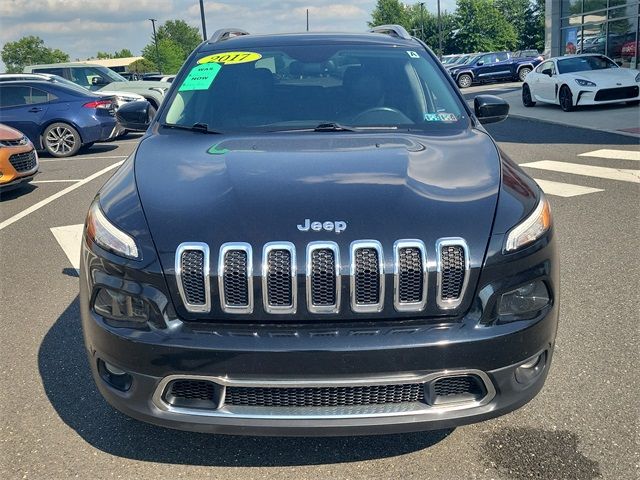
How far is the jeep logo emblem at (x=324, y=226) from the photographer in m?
2.32

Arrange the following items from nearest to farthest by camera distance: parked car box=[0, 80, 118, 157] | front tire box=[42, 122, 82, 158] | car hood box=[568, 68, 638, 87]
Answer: parked car box=[0, 80, 118, 157], front tire box=[42, 122, 82, 158], car hood box=[568, 68, 638, 87]

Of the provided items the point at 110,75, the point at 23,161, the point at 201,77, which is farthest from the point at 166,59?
the point at 201,77

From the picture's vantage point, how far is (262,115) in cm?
365

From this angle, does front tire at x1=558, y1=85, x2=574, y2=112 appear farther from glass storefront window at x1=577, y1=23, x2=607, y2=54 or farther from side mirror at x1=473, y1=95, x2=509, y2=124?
side mirror at x1=473, y1=95, x2=509, y2=124

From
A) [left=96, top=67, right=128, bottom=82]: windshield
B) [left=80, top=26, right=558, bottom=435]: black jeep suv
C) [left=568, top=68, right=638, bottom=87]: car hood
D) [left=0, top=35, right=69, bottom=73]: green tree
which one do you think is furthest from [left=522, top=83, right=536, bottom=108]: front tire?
[left=0, top=35, right=69, bottom=73]: green tree

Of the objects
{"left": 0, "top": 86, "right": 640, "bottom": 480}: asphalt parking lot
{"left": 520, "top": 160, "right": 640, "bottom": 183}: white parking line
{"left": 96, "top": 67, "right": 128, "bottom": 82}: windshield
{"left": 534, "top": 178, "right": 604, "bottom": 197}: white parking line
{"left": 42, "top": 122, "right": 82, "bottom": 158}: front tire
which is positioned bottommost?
{"left": 0, "top": 86, "right": 640, "bottom": 480}: asphalt parking lot

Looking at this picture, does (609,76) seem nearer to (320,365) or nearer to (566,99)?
(566,99)

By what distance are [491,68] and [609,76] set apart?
64.9 ft

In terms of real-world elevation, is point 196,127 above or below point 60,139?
above

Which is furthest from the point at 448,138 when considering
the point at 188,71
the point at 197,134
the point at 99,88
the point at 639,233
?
the point at 99,88

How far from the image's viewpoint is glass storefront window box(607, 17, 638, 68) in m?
21.5

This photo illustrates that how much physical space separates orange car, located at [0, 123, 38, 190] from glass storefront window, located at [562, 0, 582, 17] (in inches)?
937

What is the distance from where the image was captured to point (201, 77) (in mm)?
3951

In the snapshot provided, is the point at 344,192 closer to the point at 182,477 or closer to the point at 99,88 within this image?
the point at 182,477
